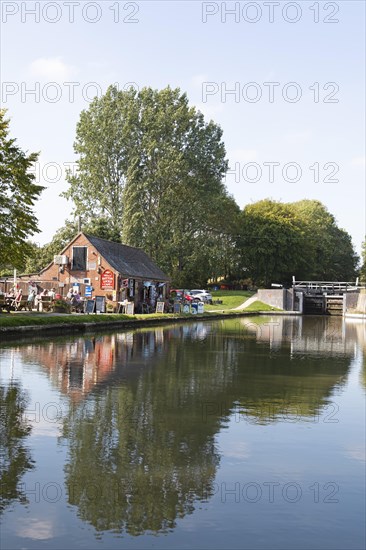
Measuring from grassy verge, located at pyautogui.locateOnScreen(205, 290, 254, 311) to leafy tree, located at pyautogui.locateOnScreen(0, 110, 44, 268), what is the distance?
36280 mm

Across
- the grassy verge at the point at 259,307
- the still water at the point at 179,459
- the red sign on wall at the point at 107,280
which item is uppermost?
the red sign on wall at the point at 107,280

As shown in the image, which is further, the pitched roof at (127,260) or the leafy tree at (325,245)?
the leafy tree at (325,245)

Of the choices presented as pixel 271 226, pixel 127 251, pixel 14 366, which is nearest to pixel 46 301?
pixel 127 251

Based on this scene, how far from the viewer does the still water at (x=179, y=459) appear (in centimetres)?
667

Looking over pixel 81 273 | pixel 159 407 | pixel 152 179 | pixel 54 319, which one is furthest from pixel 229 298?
pixel 159 407

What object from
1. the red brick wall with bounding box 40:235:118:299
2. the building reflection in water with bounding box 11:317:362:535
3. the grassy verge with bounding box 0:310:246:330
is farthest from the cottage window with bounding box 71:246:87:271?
the building reflection in water with bounding box 11:317:362:535

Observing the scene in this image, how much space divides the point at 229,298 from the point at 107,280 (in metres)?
31.6

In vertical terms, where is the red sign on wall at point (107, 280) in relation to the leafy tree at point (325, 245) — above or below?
below

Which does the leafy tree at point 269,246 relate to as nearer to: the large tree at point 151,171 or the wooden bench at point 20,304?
the large tree at point 151,171

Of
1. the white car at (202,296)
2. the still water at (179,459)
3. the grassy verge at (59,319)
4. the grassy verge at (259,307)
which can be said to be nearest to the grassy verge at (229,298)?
the white car at (202,296)

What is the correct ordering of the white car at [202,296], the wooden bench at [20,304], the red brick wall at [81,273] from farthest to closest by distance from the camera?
the white car at [202,296]
the red brick wall at [81,273]
the wooden bench at [20,304]

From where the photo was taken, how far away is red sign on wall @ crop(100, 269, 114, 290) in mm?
50000

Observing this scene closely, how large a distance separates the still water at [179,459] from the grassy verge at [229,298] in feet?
180

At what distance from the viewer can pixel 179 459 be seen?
902cm
